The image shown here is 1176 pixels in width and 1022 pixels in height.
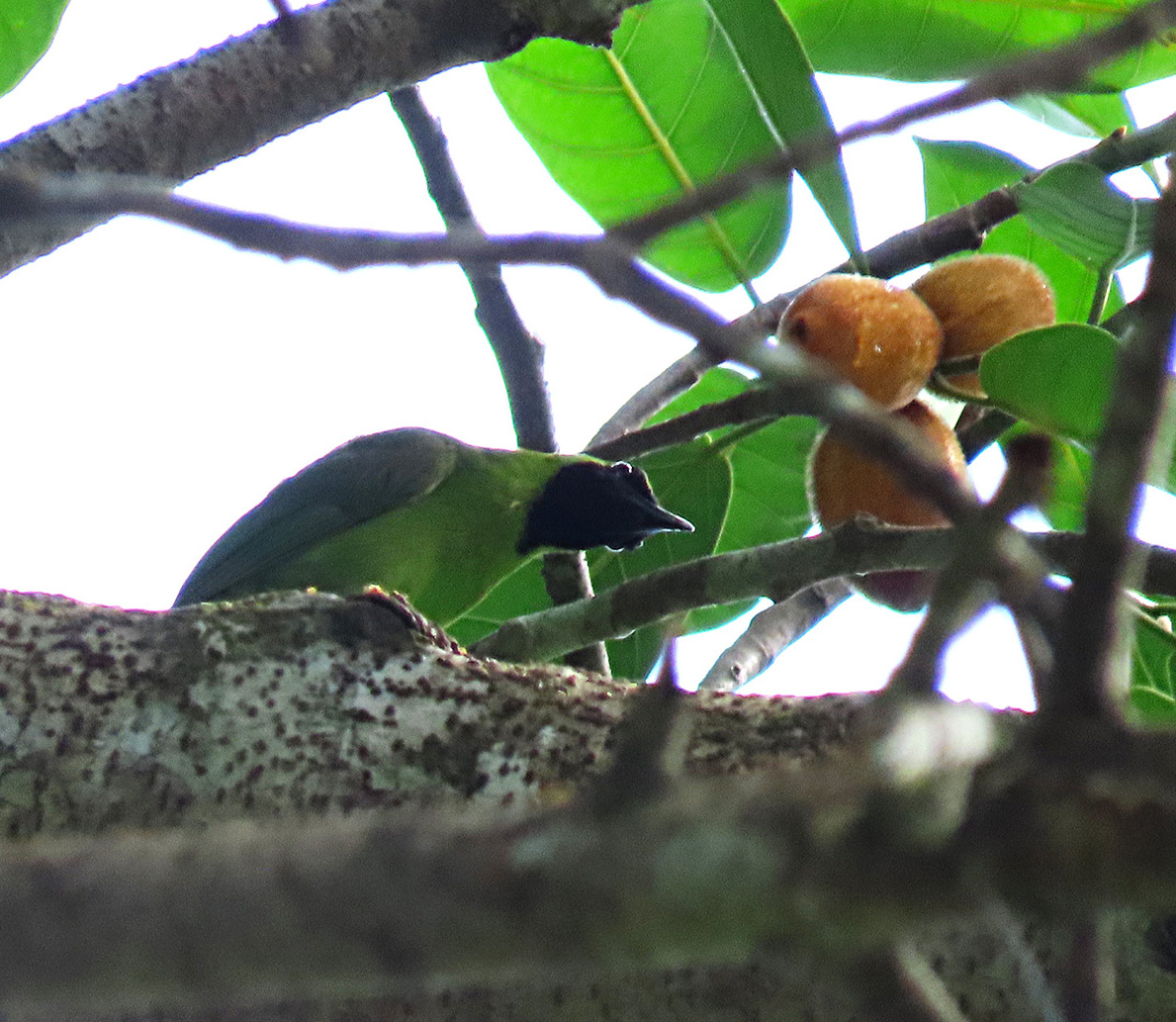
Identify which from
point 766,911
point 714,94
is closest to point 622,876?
point 766,911

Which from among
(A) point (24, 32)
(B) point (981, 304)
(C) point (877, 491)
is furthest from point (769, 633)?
(A) point (24, 32)

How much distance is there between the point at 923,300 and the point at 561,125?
4.16 ft

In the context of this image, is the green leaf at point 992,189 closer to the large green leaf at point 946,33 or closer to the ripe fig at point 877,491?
the large green leaf at point 946,33

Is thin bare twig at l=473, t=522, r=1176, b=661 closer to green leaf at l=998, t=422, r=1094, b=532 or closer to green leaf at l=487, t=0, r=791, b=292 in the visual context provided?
green leaf at l=998, t=422, r=1094, b=532

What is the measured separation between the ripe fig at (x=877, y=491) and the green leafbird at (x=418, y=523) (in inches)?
47.0

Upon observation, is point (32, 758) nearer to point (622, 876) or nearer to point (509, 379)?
point (622, 876)

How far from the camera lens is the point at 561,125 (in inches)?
139

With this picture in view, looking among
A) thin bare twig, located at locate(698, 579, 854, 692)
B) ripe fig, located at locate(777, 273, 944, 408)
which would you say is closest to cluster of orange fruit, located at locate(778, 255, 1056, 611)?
ripe fig, located at locate(777, 273, 944, 408)

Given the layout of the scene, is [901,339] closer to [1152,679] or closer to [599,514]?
[1152,679]

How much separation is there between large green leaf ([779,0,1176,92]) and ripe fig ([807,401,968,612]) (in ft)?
3.47

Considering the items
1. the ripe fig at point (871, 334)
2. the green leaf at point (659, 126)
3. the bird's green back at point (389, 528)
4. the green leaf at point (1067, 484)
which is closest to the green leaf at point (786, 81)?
the green leaf at point (659, 126)

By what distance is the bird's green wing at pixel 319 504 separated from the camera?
4.24 meters

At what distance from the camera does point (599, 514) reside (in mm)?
4160

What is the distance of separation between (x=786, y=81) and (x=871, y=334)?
0.86 metres
